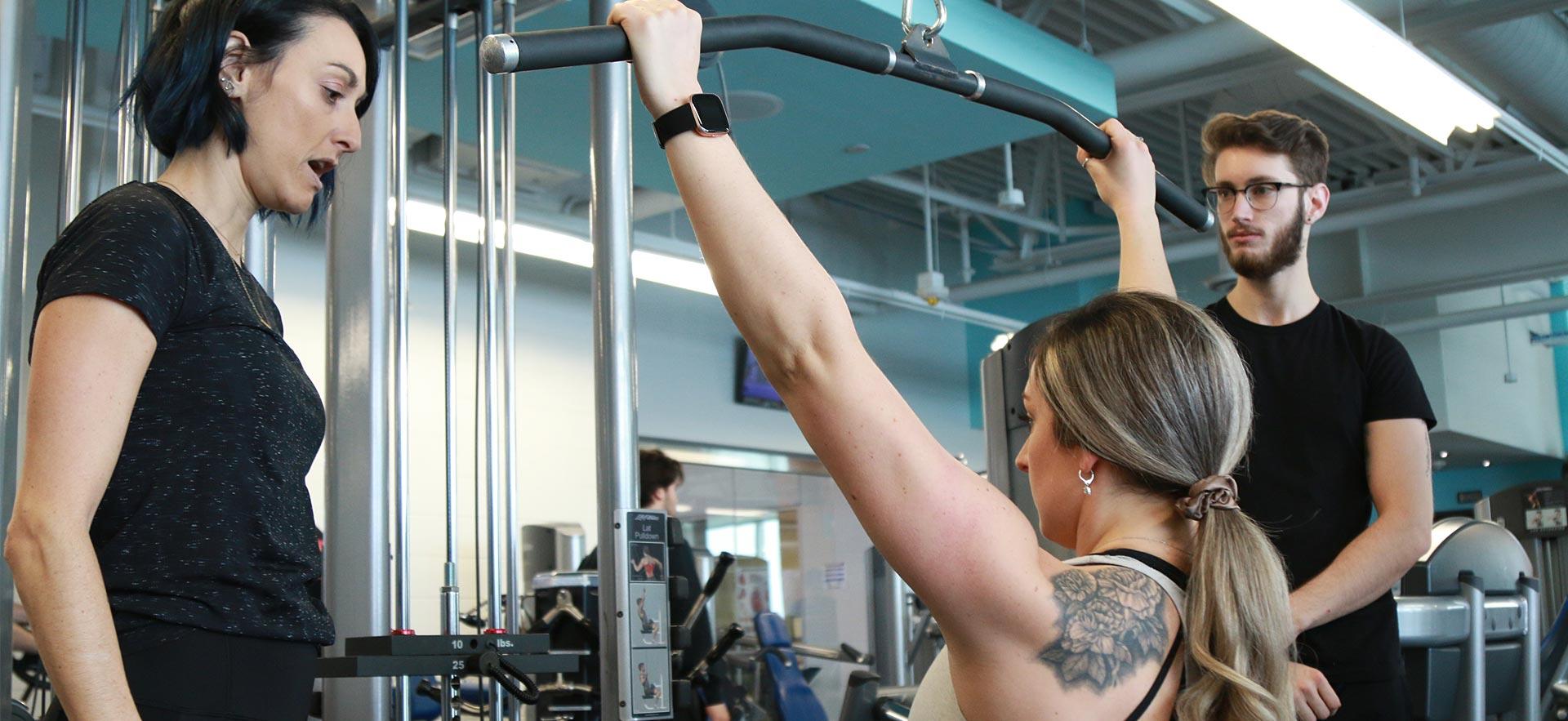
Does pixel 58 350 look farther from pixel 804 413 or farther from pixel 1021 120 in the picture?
pixel 1021 120

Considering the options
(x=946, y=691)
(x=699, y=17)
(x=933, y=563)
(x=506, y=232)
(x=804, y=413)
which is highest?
(x=506, y=232)

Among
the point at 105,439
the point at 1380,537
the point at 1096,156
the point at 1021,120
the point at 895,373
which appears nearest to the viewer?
the point at 105,439

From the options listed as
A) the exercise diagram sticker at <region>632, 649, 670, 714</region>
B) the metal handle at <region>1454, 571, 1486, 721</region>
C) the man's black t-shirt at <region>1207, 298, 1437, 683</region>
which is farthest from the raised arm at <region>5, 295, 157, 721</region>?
the metal handle at <region>1454, 571, 1486, 721</region>

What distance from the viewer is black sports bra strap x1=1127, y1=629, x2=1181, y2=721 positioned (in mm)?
1146

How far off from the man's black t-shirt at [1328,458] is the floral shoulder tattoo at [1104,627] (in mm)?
918

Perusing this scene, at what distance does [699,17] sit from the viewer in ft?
3.43

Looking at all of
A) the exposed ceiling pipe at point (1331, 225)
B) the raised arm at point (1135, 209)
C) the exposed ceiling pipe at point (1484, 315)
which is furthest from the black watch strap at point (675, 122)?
the exposed ceiling pipe at point (1484, 315)

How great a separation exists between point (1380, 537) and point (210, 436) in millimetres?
1530

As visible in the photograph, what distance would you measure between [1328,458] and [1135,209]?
1.86ft

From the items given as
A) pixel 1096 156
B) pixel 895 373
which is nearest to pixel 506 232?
pixel 1096 156

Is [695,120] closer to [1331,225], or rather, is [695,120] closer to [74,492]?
[74,492]

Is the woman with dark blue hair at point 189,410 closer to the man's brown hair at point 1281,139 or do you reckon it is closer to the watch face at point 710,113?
the watch face at point 710,113

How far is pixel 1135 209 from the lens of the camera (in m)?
1.76

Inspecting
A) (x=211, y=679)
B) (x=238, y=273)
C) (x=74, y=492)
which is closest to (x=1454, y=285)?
(x=238, y=273)
